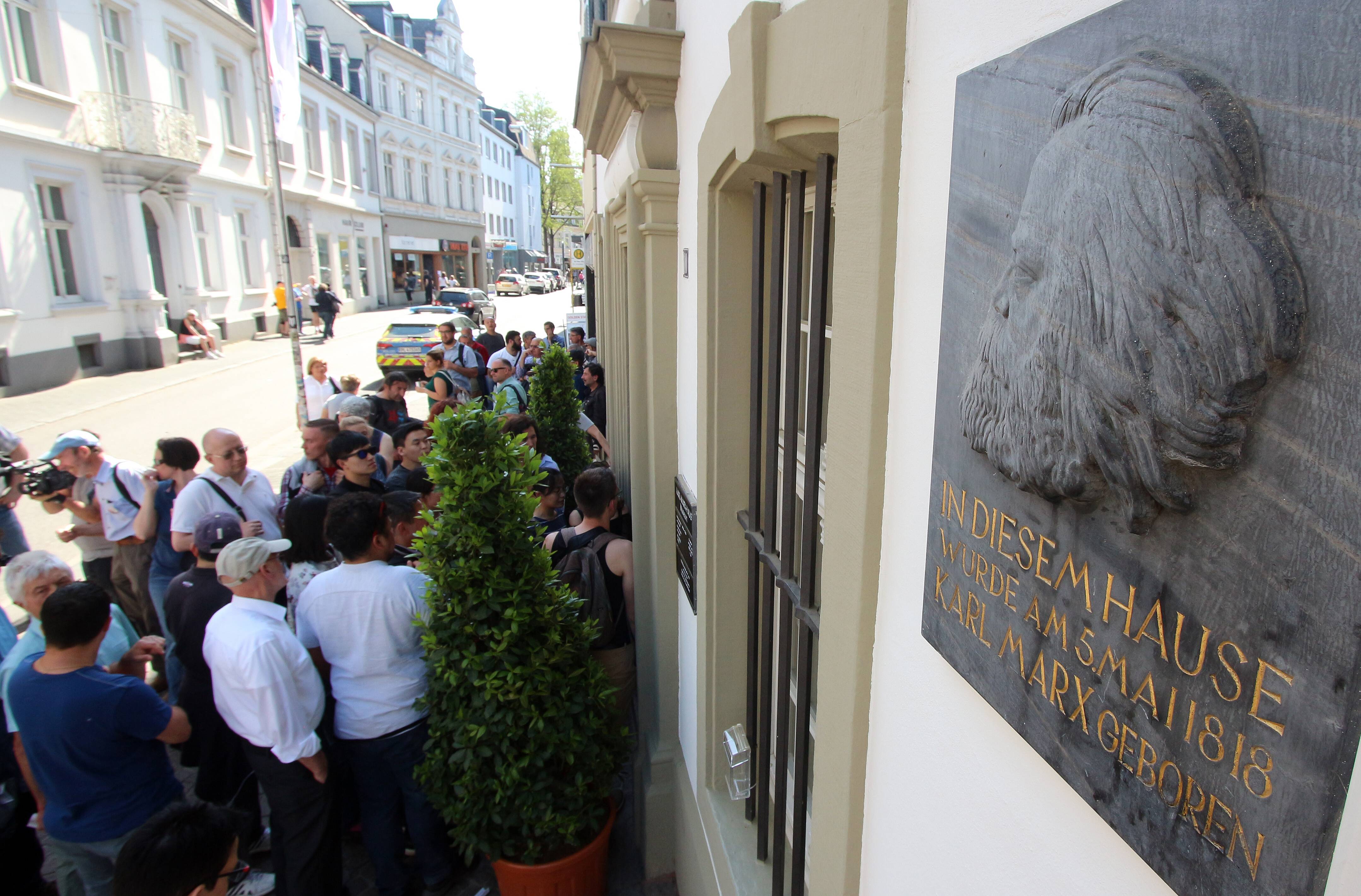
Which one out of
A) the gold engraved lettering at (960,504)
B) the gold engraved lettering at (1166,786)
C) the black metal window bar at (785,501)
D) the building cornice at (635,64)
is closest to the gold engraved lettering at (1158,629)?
the gold engraved lettering at (1166,786)

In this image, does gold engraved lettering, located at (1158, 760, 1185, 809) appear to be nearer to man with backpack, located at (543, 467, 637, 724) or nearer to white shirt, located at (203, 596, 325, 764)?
white shirt, located at (203, 596, 325, 764)

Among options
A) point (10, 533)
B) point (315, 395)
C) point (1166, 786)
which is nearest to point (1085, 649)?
point (1166, 786)

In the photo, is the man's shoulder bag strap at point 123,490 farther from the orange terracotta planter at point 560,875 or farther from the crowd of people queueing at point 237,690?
the orange terracotta planter at point 560,875

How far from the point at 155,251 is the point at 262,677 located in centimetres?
1971

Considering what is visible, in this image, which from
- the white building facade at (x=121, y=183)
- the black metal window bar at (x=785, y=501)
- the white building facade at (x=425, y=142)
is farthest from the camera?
the white building facade at (x=425, y=142)

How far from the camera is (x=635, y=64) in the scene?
314 centimetres

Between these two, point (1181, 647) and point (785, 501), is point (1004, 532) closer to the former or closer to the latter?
point (1181, 647)

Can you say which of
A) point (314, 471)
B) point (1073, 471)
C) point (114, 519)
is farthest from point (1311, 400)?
point (114, 519)

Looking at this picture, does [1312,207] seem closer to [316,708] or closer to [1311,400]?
[1311,400]

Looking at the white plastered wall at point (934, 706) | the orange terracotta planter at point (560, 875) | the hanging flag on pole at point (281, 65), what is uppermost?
the hanging flag on pole at point (281, 65)

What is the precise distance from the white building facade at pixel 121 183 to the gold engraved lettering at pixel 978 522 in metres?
16.8

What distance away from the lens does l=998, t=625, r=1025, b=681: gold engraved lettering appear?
101cm

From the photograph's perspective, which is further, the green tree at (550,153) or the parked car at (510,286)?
the green tree at (550,153)

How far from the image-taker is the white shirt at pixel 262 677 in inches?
115
